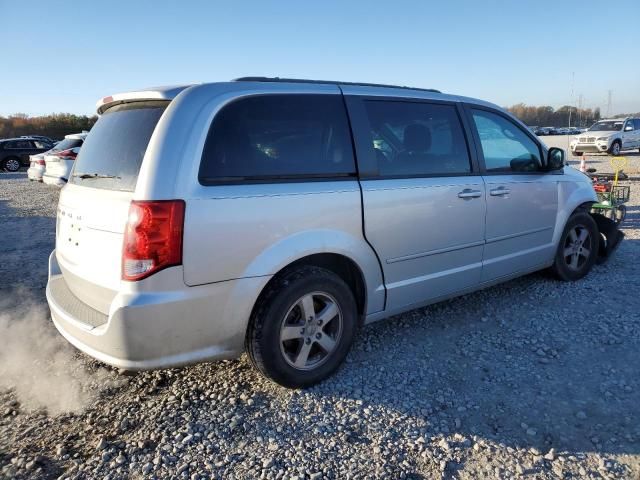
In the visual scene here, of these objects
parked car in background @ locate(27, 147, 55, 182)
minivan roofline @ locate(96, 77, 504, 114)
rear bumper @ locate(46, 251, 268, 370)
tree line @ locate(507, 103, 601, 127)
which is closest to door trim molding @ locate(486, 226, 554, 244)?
minivan roofline @ locate(96, 77, 504, 114)

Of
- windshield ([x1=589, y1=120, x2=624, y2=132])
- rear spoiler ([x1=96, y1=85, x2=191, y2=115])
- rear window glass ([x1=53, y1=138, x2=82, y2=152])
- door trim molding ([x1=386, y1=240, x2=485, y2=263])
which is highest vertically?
windshield ([x1=589, y1=120, x2=624, y2=132])

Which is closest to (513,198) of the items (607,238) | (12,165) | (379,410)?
(607,238)

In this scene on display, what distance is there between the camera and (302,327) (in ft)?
9.81

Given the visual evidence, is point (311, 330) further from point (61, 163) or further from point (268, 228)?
point (61, 163)

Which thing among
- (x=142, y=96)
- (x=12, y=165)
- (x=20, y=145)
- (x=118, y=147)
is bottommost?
(x=12, y=165)

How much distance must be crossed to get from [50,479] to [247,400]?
42.1 inches

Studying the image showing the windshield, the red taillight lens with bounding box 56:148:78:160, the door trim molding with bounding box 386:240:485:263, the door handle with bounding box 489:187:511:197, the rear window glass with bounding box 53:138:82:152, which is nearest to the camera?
the door trim molding with bounding box 386:240:485:263

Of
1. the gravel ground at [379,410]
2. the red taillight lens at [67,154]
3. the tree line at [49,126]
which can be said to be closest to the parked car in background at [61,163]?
the red taillight lens at [67,154]

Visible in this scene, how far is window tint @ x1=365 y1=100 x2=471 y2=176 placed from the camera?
11.0ft

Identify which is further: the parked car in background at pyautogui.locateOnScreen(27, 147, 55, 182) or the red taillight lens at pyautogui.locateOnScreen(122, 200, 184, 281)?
the parked car in background at pyautogui.locateOnScreen(27, 147, 55, 182)

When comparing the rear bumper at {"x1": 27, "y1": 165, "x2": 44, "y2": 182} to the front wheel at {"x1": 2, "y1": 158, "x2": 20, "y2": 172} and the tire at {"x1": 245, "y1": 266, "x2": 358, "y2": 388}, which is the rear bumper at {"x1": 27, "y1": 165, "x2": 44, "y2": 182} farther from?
the tire at {"x1": 245, "y1": 266, "x2": 358, "y2": 388}

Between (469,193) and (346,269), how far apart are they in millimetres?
1211

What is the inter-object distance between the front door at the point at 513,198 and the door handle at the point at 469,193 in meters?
0.13

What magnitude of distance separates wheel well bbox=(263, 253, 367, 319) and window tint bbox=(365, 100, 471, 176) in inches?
26.4
